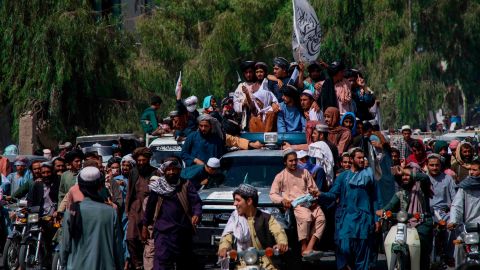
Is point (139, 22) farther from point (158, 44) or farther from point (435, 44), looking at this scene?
point (435, 44)

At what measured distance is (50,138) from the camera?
3550 centimetres

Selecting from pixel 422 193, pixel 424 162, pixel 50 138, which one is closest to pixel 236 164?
pixel 422 193

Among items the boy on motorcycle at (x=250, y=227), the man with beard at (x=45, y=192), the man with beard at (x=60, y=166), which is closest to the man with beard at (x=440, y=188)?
the boy on motorcycle at (x=250, y=227)

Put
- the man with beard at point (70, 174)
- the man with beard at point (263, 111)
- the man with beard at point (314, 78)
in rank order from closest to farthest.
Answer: the man with beard at point (70, 174) < the man with beard at point (263, 111) < the man with beard at point (314, 78)

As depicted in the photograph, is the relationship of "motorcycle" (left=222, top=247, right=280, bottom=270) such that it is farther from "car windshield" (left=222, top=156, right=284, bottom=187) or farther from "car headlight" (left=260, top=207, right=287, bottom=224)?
"car windshield" (left=222, top=156, right=284, bottom=187)

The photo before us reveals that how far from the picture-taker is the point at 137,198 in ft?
53.8

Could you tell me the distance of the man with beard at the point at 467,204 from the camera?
14805 mm

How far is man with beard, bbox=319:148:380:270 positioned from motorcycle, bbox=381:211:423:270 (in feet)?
1.55

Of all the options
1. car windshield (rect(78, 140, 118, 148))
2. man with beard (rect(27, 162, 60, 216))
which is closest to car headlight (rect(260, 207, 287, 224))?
man with beard (rect(27, 162, 60, 216))

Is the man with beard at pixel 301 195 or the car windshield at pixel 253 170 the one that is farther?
the car windshield at pixel 253 170

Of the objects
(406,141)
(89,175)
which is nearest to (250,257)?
(89,175)

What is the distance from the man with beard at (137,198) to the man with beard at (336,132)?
8.49 feet

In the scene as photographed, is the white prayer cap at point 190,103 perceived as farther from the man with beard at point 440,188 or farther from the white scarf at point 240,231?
the white scarf at point 240,231

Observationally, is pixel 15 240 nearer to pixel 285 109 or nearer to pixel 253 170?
pixel 253 170
